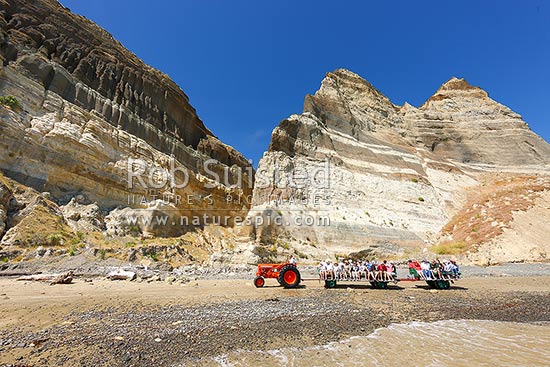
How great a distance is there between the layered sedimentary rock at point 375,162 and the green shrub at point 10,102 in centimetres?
2191

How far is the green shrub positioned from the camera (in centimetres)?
2041

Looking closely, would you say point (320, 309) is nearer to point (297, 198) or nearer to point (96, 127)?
point (297, 198)

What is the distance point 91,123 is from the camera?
82.4ft

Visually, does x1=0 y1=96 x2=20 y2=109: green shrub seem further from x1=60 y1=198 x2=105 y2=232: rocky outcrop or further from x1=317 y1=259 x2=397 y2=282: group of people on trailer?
x1=317 y1=259 x2=397 y2=282: group of people on trailer

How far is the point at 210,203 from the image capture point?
36.8 metres

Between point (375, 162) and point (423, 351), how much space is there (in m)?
34.2

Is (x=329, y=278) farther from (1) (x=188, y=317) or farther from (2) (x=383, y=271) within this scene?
(1) (x=188, y=317)

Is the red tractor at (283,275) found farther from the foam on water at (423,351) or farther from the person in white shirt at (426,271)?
the foam on water at (423,351)

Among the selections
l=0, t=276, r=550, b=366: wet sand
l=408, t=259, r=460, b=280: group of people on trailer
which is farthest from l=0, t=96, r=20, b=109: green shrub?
l=408, t=259, r=460, b=280: group of people on trailer

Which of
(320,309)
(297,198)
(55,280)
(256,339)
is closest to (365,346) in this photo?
(256,339)

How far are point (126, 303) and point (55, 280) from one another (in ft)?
21.2

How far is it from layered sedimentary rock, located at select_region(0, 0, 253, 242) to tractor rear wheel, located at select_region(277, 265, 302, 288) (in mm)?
18006

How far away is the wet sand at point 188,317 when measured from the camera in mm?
4969

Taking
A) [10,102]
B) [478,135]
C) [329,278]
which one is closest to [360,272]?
[329,278]
